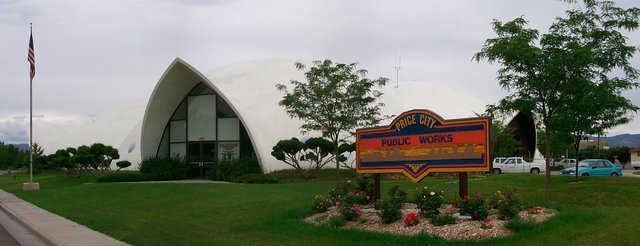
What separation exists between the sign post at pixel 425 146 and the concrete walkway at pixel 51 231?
6.09m

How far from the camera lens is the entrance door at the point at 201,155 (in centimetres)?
3259

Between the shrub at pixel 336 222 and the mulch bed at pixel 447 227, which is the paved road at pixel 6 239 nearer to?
the mulch bed at pixel 447 227

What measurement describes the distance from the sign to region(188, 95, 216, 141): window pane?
2086cm

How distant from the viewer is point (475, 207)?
10.1 m

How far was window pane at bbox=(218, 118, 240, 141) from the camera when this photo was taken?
3195 centimetres

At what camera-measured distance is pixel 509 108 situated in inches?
713

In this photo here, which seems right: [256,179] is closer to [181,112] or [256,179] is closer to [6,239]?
[181,112]

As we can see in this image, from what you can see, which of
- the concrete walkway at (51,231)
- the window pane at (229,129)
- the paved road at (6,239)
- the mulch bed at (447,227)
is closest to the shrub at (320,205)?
the mulch bed at (447,227)

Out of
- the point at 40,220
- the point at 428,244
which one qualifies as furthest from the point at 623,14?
the point at 40,220

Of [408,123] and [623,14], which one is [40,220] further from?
[623,14]

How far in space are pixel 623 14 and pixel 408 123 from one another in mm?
10296

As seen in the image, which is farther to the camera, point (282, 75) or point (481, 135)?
point (282, 75)

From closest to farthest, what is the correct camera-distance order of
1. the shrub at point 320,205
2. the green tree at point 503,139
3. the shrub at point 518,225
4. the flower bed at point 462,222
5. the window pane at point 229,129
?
the shrub at point 518,225
the flower bed at point 462,222
the shrub at point 320,205
the window pane at point 229,129
the green tree at point 503,139

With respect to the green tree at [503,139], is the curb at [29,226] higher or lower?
lower
